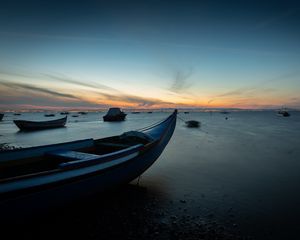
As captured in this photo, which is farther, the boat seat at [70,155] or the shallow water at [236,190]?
the boat seat at [70,155]

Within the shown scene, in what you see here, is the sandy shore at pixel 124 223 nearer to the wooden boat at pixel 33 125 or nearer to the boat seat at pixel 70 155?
the boat seat at pixel 70 155

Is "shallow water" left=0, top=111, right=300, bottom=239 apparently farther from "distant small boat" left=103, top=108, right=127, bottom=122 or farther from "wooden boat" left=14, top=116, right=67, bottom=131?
"distant small boat" left=103, top=108, right=127, bottom=122

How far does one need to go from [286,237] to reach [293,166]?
8938mm

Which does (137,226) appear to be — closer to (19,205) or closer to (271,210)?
(19,205)

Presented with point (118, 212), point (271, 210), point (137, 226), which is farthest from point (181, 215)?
point (271, 210)

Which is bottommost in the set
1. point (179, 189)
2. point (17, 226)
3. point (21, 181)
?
point (179, 189)

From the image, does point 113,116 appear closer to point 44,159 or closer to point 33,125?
point 33,125

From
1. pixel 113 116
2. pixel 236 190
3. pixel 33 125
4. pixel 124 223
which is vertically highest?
pixel 124 223

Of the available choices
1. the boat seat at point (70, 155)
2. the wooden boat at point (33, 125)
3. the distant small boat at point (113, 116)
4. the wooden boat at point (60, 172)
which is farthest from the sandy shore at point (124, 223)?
the distant small boat at point (113, 116)

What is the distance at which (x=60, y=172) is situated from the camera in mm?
4473

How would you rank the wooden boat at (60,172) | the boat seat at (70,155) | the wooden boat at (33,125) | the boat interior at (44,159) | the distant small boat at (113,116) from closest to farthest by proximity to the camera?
the wooden boat at (60,172) → the boat interior at (44,159) → the boat seat at (70,155) → the wooden boat at (33,125) → the distant small boat at (113,116)

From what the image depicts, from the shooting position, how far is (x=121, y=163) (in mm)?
6016

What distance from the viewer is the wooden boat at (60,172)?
3.75 metres

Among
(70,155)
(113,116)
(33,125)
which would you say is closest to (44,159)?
(70,155)
